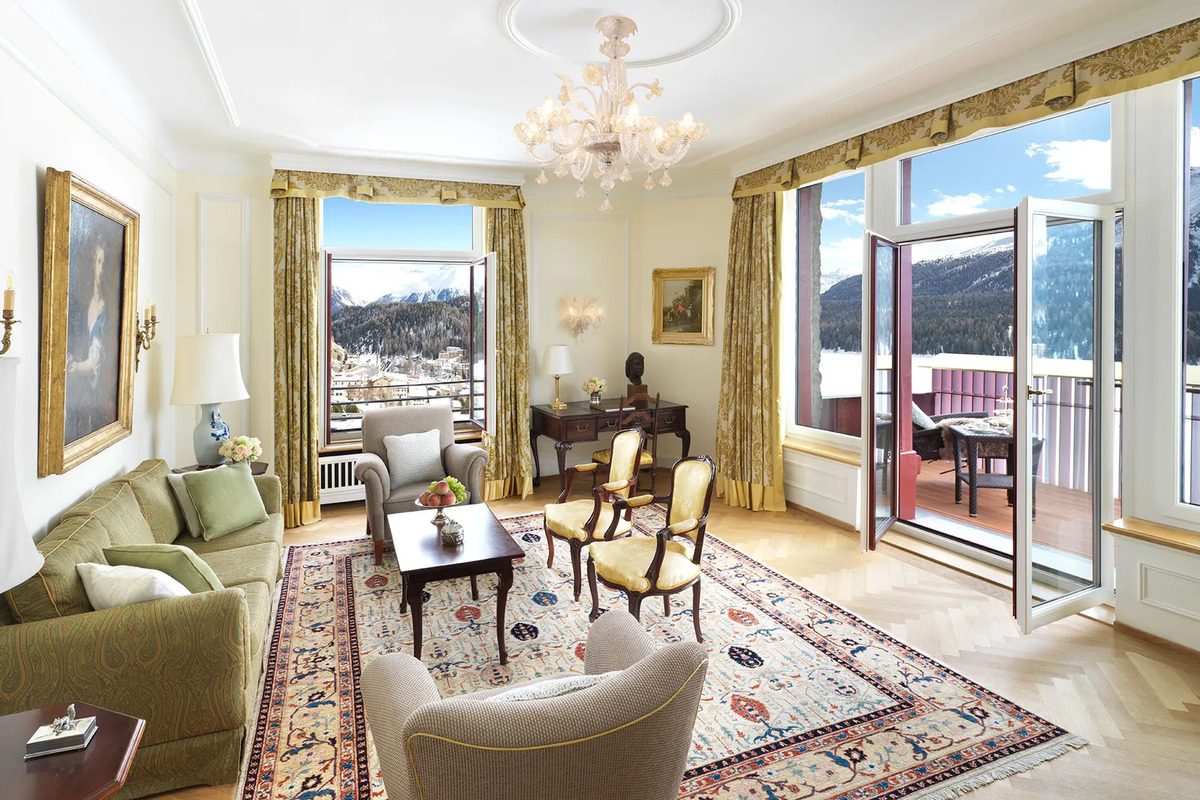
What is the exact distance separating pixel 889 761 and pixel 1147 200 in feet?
9.41

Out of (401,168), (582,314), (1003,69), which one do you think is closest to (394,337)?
(401,168)

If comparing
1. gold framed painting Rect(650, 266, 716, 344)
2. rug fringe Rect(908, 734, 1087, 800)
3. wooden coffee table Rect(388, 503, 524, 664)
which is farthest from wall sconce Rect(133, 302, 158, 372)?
rug fringe Rect(908, 734, 1087, 800)

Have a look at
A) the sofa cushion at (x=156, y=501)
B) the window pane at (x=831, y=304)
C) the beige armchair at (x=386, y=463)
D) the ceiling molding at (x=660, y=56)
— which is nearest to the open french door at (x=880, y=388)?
the window pane at (x=831, y=304)

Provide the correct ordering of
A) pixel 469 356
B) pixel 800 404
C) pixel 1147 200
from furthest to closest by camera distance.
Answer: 1. pixel 469 356
2. pixel 800 404
3. pixel 1147 200

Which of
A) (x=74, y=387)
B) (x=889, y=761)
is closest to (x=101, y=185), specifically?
(x=74, y=387)

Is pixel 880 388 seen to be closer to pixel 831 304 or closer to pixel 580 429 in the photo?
pixel 831 304

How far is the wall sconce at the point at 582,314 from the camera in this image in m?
6.53

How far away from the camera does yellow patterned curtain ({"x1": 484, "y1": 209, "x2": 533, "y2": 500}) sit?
5.97m

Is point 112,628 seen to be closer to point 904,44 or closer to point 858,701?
point 858,701

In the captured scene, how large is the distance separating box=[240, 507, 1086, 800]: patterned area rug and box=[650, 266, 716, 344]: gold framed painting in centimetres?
273

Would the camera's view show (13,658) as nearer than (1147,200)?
Yes

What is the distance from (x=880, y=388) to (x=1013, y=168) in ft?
4.98

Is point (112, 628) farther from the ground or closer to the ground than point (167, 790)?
farther from the ground

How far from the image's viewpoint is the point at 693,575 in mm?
3199
